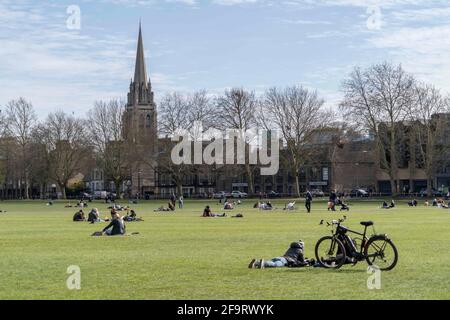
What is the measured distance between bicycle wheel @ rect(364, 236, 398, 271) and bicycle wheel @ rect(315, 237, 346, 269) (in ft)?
2.11

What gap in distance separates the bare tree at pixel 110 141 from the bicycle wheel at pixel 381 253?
10435 cm

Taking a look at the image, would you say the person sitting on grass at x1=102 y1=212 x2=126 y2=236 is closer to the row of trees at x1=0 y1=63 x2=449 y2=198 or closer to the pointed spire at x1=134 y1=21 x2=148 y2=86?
the row of trees at x1=0 y1=63 x2=449 y2=198

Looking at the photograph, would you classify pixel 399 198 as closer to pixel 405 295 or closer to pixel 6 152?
pixel 6 152

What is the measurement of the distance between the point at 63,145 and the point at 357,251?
112 meters

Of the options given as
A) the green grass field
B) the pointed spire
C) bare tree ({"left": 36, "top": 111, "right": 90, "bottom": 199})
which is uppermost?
the pointed spire

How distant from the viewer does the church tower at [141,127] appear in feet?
404

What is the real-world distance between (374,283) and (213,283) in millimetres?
3480

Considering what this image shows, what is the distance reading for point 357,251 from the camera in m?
20.7

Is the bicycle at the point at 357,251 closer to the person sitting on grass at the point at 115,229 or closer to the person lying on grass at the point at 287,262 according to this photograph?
the person lying on grass at the point at 287,262

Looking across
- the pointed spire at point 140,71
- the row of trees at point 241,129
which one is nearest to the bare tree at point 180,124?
the row of trees at point 241,129

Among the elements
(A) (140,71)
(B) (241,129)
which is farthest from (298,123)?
(A) (140,71)

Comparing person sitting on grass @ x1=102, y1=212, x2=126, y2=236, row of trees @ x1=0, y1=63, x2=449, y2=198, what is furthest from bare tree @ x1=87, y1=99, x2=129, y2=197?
person sitting on grass @ x1=102, y1=212, x2=126, y2=236

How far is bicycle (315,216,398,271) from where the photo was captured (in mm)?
20006
